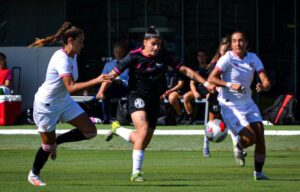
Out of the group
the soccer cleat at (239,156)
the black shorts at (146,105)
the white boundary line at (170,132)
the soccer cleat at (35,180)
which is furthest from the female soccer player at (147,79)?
the white boundary line at (170,132)

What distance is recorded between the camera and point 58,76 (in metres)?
12.6

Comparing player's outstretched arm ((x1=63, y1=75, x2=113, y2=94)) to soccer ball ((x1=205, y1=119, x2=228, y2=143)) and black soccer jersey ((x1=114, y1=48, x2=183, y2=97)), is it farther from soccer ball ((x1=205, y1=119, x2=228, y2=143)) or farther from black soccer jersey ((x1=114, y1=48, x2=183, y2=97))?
soccer ball ((x1=205, y1=119, x2=228, y2=143))

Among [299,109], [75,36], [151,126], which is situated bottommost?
[299,109]

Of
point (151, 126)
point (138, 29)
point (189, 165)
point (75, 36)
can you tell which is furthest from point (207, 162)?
point (138, 29)

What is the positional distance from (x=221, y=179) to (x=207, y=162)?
3117mm

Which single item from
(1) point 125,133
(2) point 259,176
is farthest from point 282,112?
(2) point 259,176

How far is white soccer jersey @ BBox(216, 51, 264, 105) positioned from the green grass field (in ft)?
3.80

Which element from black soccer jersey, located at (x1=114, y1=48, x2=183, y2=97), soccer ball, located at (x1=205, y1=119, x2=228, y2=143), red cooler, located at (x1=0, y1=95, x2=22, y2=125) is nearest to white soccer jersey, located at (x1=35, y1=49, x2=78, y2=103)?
black soccer jersey, located at (x1=114, y1=48, x2=183, y2=97)

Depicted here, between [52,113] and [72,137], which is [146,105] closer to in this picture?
[72,137]

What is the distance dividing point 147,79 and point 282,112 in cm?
1141

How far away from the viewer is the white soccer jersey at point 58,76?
12.5 m

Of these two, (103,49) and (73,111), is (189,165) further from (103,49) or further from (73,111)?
(103,49)

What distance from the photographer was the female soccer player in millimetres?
13203

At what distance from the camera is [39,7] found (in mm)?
27531
